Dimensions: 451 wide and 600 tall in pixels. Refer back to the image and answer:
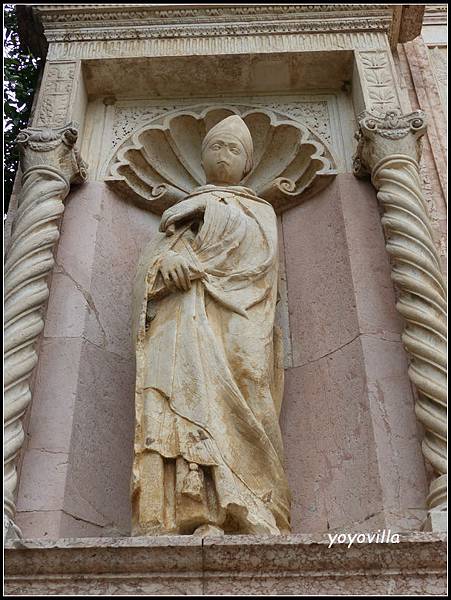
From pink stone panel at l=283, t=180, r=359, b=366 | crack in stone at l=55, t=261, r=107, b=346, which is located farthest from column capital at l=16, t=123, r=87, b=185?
pink stone panel at l=283, t=180, r=359, b=366

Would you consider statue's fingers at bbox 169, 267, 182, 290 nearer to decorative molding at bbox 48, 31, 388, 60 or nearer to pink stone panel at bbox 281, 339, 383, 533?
pink stone panel at bbox 281, 339, 383, 533

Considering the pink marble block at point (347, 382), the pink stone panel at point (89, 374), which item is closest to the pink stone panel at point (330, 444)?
the pink marble block at point (347, 382)

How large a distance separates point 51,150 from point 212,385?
2075 mm

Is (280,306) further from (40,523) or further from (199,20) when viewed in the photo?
(199,20)

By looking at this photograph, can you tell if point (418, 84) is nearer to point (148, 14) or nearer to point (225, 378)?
point (148, 14)

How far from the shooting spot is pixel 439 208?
556 centimetres

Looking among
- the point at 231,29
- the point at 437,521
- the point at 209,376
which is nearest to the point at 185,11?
the point at 231,29

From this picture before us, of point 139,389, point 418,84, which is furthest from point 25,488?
point 418,84

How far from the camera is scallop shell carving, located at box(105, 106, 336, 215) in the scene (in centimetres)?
578

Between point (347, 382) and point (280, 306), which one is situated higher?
point (280, 306)

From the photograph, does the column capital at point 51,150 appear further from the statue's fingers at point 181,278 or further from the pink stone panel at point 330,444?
the pink stone panel at point 330,444

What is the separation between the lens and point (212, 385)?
403cm

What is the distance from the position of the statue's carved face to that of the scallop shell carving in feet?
1.93

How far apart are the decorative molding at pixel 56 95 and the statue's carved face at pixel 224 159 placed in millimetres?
1063
